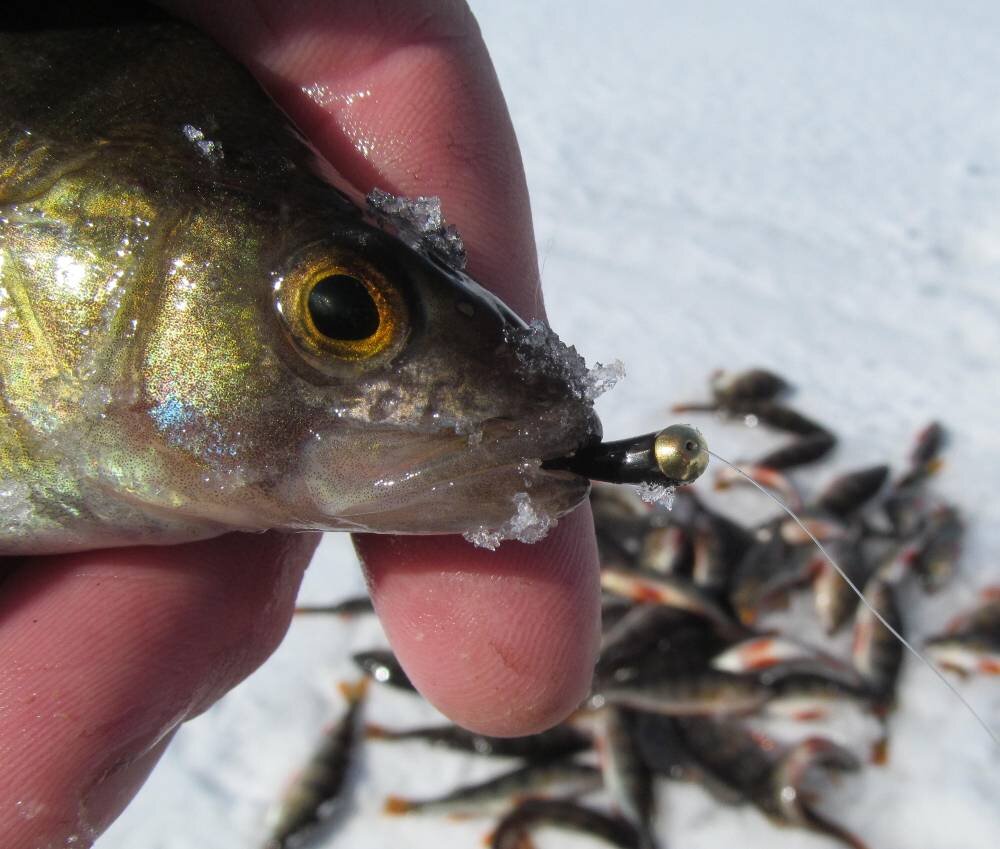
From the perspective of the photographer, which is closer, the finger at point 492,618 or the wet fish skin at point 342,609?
the finger at point 492,618

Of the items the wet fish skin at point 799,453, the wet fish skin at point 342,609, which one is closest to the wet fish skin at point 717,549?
the wet fish skin at point 799,453

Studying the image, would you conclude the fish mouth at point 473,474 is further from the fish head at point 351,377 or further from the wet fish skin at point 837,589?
the wet fish skin at point 837,589

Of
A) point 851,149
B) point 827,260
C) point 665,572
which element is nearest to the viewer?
point 665,572

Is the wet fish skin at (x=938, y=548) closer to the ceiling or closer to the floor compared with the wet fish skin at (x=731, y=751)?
closer to the ceiling

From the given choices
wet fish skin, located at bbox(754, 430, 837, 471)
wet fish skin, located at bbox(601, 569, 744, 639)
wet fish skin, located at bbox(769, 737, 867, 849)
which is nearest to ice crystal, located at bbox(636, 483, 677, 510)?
wet fish skin, located at bbox(769, 737, 867, 849)

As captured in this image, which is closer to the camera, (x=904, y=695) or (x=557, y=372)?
(x=557, y=372)

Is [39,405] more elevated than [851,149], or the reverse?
[39,405]

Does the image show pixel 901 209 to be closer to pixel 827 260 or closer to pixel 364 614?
pixel 827 260

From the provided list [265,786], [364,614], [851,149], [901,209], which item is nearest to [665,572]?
[364,614]
